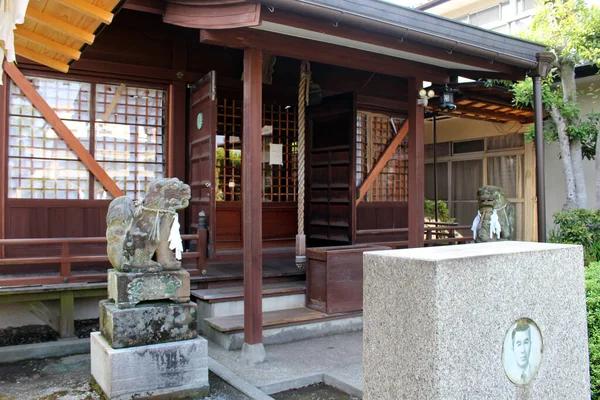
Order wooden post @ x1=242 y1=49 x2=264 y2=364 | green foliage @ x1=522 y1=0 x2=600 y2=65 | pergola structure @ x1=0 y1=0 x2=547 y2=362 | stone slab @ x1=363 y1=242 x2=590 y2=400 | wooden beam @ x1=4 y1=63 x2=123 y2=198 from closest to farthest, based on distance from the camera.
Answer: stone slab @ x1=363 y1=242 x2=590 y2=400 < pergola structure @ x1=0 y1=0 x2=547 y2=362 < wooden post @ x1=242 y1=49 x2=264 y2=364 < wooden beam @ x1=4 y1=63 x2=123 y2=198 < green foliage @ x1=522 y1=0 x2=600 y2=65

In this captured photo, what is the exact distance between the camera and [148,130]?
7.48 meters

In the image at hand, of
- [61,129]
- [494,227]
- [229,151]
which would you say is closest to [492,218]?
[494,227]

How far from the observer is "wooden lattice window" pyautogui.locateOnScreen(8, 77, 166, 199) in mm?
6566

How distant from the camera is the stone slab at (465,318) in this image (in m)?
2.49

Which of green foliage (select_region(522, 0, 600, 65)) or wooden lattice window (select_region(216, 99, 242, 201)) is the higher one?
green foliage (select_region(522, 0, 600, 65))

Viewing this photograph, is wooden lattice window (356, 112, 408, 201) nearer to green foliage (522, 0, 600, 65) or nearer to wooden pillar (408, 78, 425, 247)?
wooden pillar (408, 78, 425, 247)

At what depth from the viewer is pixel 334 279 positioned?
6527 mm

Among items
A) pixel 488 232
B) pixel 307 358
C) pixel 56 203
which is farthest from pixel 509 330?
pixel 56 203

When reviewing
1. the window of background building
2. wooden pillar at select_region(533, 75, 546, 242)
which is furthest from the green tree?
the window of background building

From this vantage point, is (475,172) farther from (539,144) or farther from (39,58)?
(39,58)

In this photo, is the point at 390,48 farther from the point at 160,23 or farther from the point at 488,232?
the point at 160,23

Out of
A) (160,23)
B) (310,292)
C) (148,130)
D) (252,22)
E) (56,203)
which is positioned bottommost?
(310,292)

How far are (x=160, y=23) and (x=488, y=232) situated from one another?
17.9 ft

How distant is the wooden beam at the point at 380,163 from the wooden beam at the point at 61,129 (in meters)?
3.99
